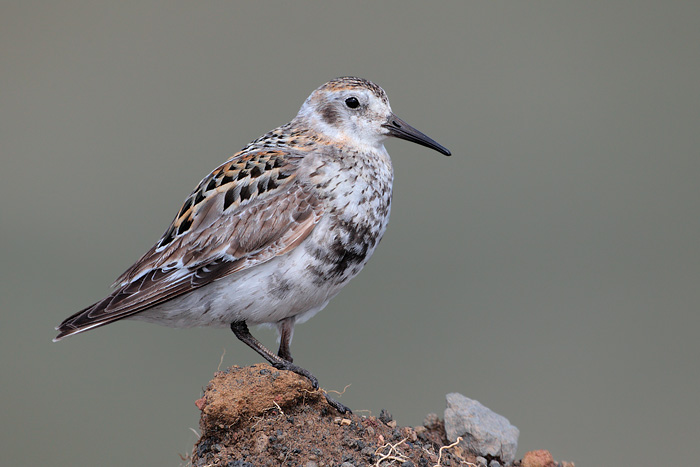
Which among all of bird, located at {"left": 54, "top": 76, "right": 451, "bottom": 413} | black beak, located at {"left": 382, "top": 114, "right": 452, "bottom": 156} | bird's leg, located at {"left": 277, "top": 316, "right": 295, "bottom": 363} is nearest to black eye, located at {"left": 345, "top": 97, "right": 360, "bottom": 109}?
bird, located at {"left": 54, "top": 76, "right": 451, "bottom": 413}

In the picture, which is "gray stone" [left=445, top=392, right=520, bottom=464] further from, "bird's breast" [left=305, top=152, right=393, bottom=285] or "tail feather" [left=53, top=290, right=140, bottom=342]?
"tail feather" [left=53, top=290, right=140, bottom=342]

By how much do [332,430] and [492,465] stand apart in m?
1.06

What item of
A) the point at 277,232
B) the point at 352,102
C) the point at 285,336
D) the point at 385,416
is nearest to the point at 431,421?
the point at 385,416

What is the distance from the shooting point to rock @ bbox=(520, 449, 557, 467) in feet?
15.9

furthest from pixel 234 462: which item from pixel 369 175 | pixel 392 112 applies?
pixel 392 112

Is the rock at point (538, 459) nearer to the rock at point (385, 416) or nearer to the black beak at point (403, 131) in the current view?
the rock at point (385, 416)

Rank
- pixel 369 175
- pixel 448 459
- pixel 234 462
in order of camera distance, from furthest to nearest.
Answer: pixel 369 175 < pixel 448 459 < pixel 234 462

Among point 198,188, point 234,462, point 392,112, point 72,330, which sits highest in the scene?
point 392,112

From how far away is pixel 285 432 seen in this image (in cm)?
436

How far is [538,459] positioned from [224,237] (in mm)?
2465

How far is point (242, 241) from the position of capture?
15.2 ft

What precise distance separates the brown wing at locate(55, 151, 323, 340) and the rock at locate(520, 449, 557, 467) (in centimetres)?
206

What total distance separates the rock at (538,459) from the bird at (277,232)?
1227 millimetres

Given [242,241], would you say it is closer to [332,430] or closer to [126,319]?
[126,319]
